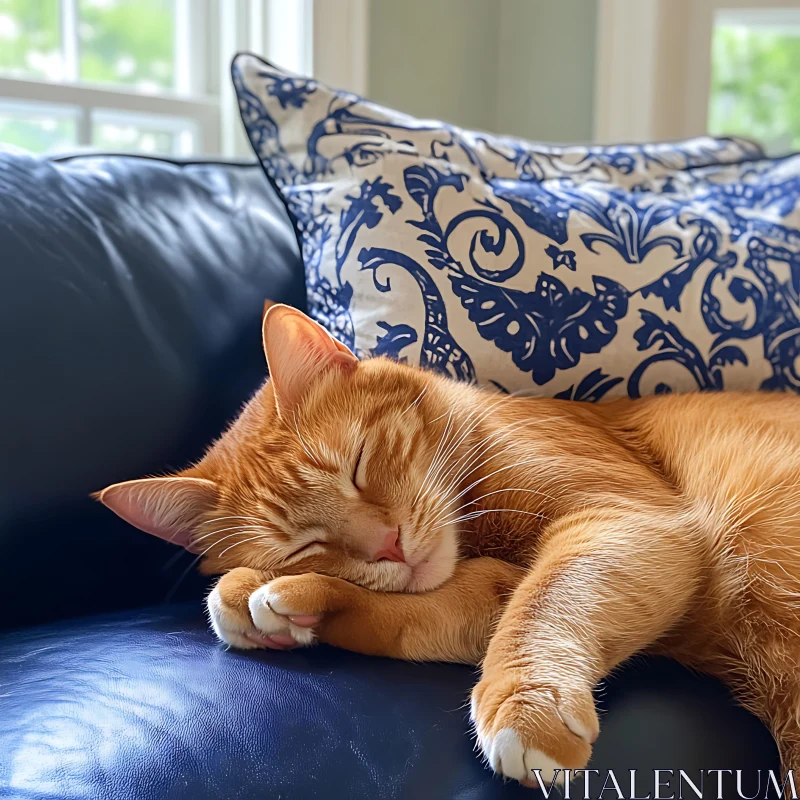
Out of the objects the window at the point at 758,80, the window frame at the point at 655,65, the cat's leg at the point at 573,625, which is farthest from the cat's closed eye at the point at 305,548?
Result: the window at the point at 758,80

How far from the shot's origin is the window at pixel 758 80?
2420mm

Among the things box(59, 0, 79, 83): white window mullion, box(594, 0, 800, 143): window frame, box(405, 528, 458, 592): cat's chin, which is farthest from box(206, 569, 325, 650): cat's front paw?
box(594, 0, 800, 143): window frame

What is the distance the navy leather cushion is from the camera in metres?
0.68

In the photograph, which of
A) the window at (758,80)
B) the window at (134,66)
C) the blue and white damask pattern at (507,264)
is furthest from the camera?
the window at (758,80)

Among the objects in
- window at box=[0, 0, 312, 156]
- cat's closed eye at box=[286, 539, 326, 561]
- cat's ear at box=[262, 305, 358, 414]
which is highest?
window at box=[0, 0, 312, 156]

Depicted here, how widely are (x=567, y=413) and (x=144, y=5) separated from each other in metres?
1.44

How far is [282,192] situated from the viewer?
1278 mm

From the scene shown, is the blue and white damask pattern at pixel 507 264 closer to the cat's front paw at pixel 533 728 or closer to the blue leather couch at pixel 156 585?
the blue leather couch at pixel 156 585

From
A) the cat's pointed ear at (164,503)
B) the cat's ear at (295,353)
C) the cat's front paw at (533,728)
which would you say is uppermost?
the cat's ear at (295,353)

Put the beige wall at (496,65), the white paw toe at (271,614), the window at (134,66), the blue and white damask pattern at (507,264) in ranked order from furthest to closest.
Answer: the beige wall at (496,65) < the window at (134,66) < the blue and white damask pattern at (507,264) < the white paw toe at (271,614)

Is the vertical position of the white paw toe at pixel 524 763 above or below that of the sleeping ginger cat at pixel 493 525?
below

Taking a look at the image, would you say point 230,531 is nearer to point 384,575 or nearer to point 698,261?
point 384,575

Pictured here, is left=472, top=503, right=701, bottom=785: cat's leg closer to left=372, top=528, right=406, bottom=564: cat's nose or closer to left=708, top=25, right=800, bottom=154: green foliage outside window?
left=372, top=528, right=406, bottom=564: cat's nose

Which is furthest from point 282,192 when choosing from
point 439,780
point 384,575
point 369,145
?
point 439,780
